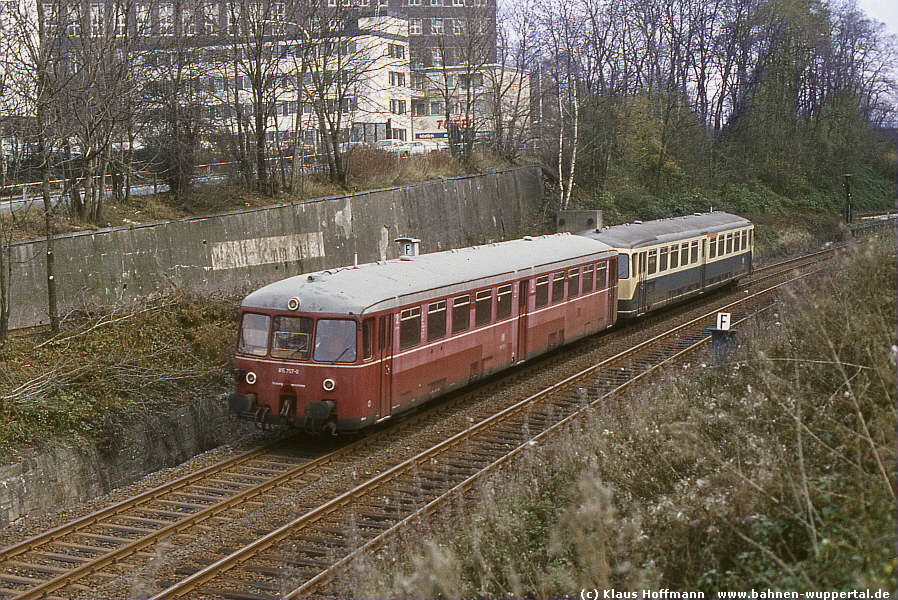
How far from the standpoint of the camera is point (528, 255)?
1797 cm

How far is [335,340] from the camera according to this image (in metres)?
12.6

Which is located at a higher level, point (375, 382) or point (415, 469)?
point (375, 382)

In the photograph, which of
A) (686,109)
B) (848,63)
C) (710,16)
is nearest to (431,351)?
(686,109)

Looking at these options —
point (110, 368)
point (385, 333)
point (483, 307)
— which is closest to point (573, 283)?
point (483, 307)

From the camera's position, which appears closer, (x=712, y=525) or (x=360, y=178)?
(x=712, y=525)

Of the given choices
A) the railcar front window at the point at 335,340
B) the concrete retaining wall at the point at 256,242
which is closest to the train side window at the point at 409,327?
the railcar front window at the point at 335,340

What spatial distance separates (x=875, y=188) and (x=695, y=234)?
119 ft

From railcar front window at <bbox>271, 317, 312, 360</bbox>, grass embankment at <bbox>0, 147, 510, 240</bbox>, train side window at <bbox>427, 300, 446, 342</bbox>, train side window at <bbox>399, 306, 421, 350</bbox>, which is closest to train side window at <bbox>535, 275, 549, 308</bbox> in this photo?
train side window at <bbox>427, 300, 446, 342</bbox>

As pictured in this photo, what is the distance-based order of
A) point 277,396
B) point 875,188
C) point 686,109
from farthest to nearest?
point 875,188, point 686,109, point 277,396

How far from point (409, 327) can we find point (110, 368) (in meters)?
5.47

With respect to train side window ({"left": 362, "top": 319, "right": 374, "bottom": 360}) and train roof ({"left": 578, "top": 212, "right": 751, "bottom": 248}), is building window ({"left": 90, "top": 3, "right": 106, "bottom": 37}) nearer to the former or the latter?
train side window ({"left": 362, "top": 319, "right": 374, "bottom": 360})

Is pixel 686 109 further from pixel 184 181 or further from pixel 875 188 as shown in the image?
pixel 184 181

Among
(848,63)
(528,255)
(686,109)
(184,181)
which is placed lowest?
(528,255)

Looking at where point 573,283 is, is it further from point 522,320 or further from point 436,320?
point 436,320
